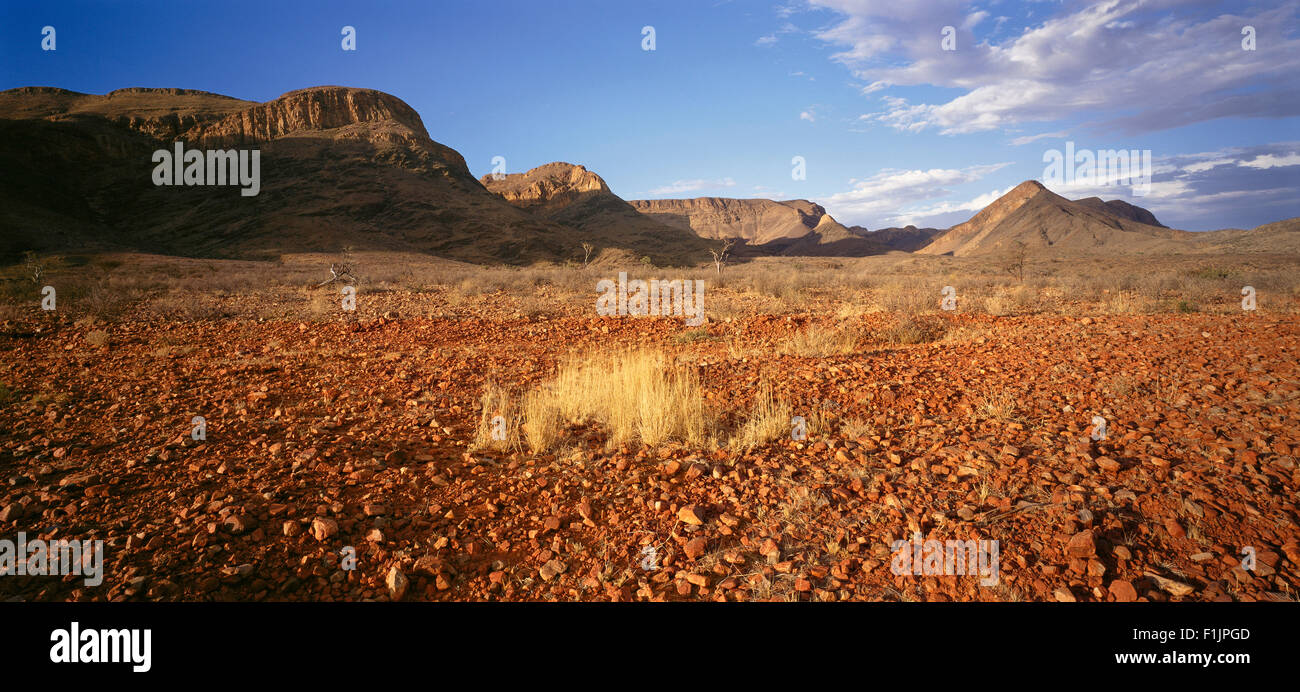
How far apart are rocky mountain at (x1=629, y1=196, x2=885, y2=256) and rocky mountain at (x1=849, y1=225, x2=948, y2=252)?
13363mm

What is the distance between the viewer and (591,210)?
92.7m

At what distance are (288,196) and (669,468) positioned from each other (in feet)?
210

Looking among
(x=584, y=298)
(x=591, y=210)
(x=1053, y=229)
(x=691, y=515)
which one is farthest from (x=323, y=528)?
(x=1053, y=229)

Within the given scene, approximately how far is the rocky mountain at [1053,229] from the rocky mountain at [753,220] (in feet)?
67.9

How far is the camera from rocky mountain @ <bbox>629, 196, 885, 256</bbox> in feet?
413

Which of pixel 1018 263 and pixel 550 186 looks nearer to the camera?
pixel 1018 263

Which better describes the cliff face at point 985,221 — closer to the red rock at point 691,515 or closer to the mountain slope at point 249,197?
the mountain slope at point 249,197

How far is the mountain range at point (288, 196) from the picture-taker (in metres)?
46.4

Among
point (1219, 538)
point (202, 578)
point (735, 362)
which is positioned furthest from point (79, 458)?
point (1219, 538)

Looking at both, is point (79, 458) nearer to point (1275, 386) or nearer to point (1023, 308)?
point (1275, 386)

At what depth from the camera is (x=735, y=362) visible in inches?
248

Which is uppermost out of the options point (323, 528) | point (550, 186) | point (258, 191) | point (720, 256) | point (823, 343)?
point (550, 186)

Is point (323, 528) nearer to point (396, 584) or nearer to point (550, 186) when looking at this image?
point (396, 584)
